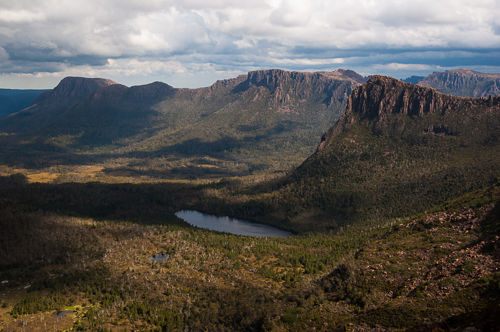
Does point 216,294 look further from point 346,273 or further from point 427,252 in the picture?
point 427,252

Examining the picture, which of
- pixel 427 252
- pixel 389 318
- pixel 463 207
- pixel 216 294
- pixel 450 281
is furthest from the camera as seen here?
pixel 463 207

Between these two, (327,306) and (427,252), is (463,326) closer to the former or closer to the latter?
(327,306)

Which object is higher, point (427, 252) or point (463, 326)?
point (463, 326)

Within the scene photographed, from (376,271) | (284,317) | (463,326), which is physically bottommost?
(284,317)

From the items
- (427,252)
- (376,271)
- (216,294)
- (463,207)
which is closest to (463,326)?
(376,271)

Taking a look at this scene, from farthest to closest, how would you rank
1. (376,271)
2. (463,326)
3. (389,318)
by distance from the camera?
(376,271) → (389,318) → (463,326)

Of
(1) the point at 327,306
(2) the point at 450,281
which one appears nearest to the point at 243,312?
(1) the point at 327,306

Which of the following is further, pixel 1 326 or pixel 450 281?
pixel 1 326

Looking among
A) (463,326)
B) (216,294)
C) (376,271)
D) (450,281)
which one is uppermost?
(463,326)

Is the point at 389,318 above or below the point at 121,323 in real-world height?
above
